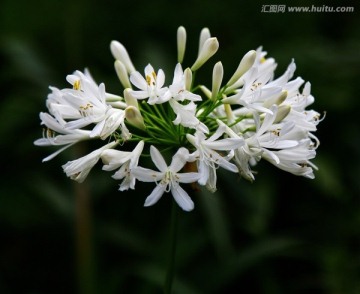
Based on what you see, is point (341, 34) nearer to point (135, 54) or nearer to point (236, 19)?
point (236, 19)

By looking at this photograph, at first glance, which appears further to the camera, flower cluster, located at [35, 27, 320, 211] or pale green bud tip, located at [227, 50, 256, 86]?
pale green bud tip, located at [227, 50, 256, 86]

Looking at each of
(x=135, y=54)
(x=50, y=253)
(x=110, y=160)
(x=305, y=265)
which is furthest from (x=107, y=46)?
(x=110, y=160)

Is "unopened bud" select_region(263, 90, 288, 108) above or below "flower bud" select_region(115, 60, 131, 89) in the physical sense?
below

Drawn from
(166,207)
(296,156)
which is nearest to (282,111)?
(296,156)

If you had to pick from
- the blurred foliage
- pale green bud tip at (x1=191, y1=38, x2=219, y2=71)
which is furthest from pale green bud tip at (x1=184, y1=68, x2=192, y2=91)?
the blurred foliage

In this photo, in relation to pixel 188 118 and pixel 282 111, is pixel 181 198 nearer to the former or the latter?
pixel 188 118

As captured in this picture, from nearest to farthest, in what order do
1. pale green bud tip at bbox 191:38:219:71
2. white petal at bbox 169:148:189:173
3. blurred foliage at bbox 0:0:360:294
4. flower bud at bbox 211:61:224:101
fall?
white petal at bbox 169:148:189:173 < flower bud at bbox 211:61:224:101 < pale green bud tip at bbox 191:38:219:71 < blurred foliage at bbox 0:0:360:294

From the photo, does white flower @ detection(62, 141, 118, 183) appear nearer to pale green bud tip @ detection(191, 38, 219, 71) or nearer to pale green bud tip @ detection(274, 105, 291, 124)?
pale green bud tip @ detection(191, 38, 219, 71)

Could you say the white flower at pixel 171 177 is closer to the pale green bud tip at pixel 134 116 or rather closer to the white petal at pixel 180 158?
the white petal at pixel 180 158
